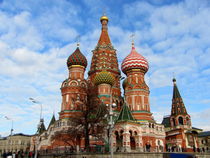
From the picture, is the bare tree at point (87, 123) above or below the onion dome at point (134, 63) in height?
below

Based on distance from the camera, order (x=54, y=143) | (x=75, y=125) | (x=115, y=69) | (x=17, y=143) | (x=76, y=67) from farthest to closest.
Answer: (x=17, y=143) → (x=115, y=69) → (x=76, y=67) → (x=54, y=143) → (x=75, y=125)

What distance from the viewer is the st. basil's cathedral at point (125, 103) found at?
106ft

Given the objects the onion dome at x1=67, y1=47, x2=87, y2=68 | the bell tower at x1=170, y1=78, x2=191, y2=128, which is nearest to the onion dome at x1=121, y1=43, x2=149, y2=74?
the onion dome at x1=67, y1=47, x2=87, y2=68

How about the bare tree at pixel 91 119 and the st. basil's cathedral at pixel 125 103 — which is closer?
the bare tree at pixel 91 119

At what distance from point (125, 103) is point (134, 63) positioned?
34.9 feet

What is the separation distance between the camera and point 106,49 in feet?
152

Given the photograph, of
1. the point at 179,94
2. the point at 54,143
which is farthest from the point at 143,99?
the point at 54,143

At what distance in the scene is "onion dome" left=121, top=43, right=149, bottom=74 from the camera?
134ft

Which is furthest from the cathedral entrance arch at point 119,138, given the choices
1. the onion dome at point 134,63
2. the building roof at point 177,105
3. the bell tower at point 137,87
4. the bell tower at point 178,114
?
the building roof at point 177,105

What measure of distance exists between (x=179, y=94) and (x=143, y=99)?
13248 mm

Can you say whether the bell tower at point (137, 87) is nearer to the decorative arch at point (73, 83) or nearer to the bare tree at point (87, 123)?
the decorative arch at point (73, 83)

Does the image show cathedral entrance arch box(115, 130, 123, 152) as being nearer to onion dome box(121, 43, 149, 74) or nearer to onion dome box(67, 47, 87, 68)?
onion dome box(121, 43, 149, 74)

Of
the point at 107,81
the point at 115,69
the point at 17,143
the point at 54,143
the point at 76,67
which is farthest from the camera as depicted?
the point at 17,143

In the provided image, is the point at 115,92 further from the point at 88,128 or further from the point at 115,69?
the point at 88,128
